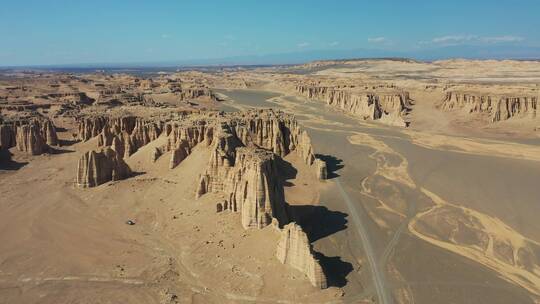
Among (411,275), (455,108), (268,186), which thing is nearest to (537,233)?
(411,275)

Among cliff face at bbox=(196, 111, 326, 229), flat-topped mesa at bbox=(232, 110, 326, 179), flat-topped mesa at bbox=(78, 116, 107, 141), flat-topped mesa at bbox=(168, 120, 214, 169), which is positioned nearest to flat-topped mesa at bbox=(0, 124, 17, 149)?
flat-topped mesa at bbox=(78, 116, 107, 141)

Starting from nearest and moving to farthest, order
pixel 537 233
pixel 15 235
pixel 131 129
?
pixel 15 235
pixel 537 233
pixel 131 129

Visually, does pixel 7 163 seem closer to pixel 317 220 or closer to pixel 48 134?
pixel 48 134

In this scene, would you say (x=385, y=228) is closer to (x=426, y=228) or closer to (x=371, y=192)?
(x=426, y=228)

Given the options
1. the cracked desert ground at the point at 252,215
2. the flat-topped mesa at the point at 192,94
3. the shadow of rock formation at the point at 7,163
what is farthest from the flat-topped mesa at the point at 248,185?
the flat-topped mesa at the point at 192,94

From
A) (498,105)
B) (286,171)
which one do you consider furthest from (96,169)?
(498,105)

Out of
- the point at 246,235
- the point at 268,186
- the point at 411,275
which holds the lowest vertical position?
the point at 411,275
